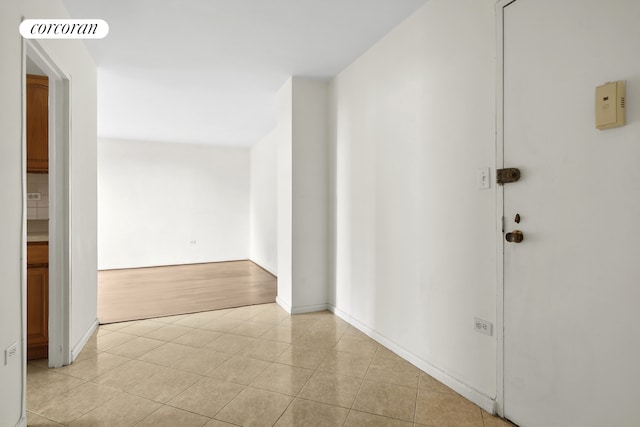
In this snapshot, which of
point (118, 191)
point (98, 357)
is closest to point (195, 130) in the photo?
point (118, 191)

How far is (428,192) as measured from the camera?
2469 millimetres

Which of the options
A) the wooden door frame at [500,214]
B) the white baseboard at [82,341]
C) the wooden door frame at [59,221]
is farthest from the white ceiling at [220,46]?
the white baseboard at [82,341]

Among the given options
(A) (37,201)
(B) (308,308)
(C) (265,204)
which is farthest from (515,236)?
(C) (265,204)

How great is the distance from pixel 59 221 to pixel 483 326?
312cm

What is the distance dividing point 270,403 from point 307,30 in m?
2.89

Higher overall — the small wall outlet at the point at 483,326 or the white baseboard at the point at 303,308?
the small wall outlet at the point at 483,326

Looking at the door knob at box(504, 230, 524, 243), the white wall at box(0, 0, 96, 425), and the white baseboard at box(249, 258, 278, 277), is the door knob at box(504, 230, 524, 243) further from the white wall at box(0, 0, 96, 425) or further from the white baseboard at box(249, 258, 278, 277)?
the white baseboard at box(249, 258, 278, 277)

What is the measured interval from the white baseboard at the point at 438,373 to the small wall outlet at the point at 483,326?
1.26 feet

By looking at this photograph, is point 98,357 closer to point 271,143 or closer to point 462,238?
point 462,238

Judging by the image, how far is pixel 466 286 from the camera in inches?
84.7

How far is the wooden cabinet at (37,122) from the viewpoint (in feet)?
9.23
